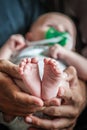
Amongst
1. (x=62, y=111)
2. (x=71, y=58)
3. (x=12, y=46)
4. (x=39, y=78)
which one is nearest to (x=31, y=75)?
(x=39, y=78)

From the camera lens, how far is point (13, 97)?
2.99 feet

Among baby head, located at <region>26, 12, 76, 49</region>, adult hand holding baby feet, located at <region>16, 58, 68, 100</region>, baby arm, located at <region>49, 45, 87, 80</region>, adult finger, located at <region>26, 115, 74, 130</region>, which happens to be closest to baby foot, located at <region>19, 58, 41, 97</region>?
adult hand holding baby feet, located at <region>16, 58, 68, 100</region>

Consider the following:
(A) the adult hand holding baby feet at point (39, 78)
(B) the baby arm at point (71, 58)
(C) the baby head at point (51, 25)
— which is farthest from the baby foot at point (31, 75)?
(C) the baby head at point (51, 25)

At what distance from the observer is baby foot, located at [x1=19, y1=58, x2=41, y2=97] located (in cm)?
85

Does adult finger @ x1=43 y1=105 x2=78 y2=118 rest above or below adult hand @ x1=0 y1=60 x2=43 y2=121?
below

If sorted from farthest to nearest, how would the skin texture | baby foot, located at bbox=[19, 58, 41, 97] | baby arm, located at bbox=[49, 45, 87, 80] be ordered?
baby arm, located at bbox=[49, 45, 87, 80] < the skin texture < baby foot, located at bbox=[19, 58, 41, 97]

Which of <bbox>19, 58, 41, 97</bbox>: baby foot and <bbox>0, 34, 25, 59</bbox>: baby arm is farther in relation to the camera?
<bbox>0, 34, 25, 59</bbox>: baby arm

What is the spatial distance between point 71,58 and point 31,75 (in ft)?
1.33

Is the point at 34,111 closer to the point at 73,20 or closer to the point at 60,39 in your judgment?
the point at 60,39

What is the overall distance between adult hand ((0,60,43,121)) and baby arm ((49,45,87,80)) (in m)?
0.33

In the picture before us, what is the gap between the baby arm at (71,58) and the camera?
4.05 ft

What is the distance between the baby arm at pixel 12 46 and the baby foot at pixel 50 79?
46cm

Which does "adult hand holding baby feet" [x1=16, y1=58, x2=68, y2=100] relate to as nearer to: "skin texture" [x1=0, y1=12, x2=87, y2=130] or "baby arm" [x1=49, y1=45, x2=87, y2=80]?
"skin texture" [x1=0, y1=12, x2=87, y2=130]

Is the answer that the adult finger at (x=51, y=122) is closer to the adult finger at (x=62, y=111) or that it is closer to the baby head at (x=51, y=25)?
the adult finger at (x=62, y=111)
